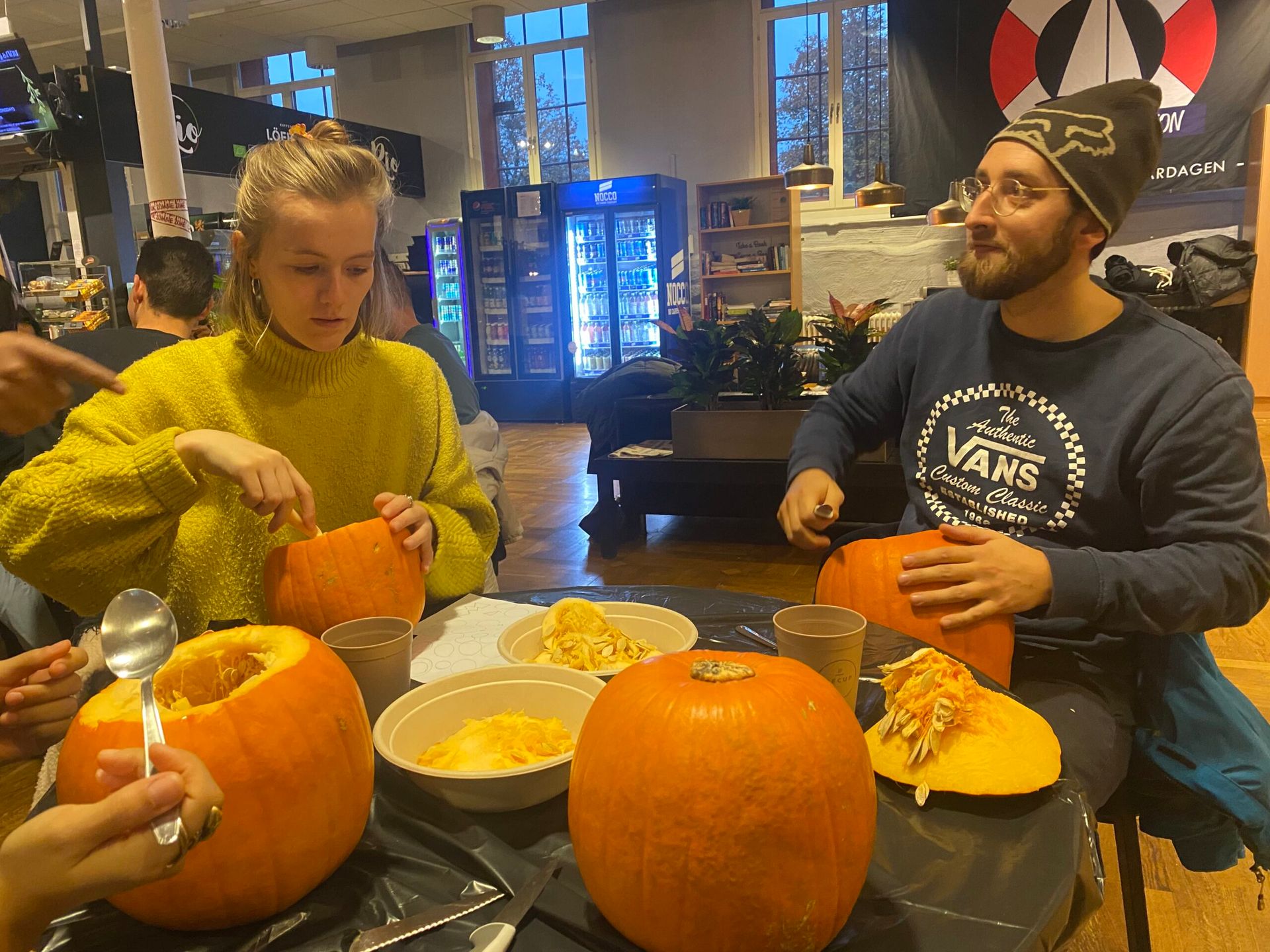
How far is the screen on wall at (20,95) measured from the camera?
17.1 feet

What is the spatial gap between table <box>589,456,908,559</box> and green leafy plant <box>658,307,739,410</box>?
0.38 metres

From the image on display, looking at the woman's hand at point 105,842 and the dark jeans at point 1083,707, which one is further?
the dark jeans at point 1083,707

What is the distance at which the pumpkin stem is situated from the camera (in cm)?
69

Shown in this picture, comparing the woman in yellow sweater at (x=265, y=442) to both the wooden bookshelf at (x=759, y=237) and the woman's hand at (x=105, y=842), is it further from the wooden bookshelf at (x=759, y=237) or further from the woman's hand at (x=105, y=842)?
the wooden bookshelf at (x=759, y=237)

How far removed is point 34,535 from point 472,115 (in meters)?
9.54

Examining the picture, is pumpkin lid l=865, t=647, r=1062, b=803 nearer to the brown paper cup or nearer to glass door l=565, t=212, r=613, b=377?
the brown paper cup

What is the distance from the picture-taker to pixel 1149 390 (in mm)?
1351

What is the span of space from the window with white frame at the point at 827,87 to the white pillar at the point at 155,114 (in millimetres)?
6312

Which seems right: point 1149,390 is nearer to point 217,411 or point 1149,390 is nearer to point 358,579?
point 358,579

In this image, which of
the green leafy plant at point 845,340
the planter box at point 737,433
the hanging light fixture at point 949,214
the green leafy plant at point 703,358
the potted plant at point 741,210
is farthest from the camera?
the potted plant at point 741,210

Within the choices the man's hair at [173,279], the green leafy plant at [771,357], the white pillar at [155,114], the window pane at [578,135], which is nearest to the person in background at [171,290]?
the man's hair at [173,279]

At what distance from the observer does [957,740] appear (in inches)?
35.1

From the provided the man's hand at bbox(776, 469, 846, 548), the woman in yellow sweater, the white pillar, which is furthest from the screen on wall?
the man's hand at bbox(776, 469, 846, 548)

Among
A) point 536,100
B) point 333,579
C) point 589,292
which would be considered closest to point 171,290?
point 333,579
